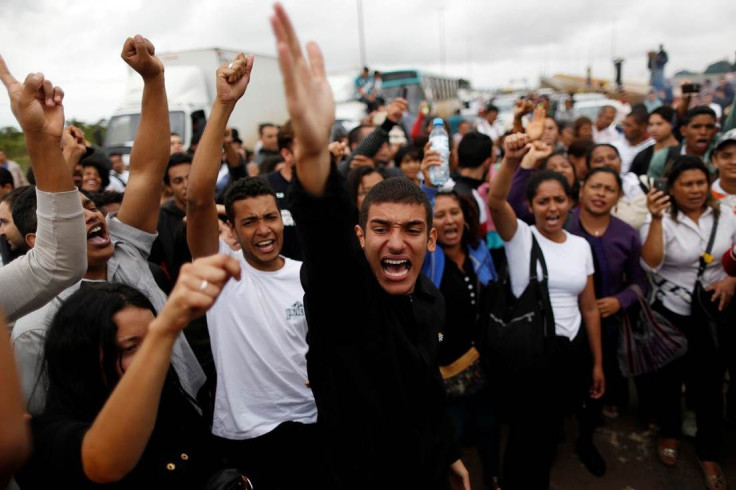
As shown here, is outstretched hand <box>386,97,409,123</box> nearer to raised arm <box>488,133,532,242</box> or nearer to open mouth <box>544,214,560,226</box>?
raised arm <box>488,133,532,242</box>

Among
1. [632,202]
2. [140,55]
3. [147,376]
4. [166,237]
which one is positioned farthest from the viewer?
[632,202]

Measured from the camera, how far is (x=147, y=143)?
208cm

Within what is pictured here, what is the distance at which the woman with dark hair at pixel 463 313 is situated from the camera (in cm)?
292

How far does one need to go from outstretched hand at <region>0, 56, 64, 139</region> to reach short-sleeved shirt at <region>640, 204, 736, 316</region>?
3.34 metres

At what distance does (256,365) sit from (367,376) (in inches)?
35.0

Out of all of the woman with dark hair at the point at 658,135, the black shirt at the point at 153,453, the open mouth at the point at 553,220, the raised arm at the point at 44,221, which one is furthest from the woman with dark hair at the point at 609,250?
the raised arm at the point at 44,221

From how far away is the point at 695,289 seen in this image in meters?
3.15

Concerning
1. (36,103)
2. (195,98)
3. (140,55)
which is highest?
(195,98)

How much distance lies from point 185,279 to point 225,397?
4.29ft

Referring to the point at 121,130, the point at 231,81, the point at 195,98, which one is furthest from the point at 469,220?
the point at 195,98

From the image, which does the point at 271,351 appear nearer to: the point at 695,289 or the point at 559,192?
the point at 559,192

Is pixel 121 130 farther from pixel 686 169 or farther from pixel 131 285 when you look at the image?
pixel 686 169

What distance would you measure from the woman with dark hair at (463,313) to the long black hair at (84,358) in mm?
1795

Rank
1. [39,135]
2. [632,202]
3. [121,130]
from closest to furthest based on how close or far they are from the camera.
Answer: [39,135], [632,202], [121,130]
